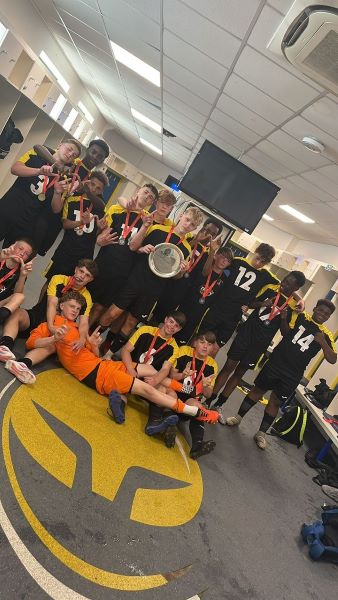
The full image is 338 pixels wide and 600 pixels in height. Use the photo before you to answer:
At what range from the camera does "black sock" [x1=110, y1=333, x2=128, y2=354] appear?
10.7 ft

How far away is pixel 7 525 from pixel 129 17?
4559 millimetres

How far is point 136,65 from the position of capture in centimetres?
530

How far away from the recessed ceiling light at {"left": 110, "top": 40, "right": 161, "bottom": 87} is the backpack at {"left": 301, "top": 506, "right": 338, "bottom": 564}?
5244 millimetres

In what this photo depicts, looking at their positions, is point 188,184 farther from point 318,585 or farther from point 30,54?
point 318,585

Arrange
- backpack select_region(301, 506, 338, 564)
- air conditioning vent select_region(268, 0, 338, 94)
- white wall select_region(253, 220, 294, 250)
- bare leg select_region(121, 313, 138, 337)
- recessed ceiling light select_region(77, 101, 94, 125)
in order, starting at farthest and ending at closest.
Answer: white wall select_region(253, 220, 294, 250)
recessed ceiling light select_region(77, 101, 94, 125)
bare leg select_region(121, 313, 138, 337)
backpack select_region(301, 506, 338, 564)
air conditioning vent select_region(268, 0, 338, 94)

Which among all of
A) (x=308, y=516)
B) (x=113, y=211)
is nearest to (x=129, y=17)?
(x=113, y=211)

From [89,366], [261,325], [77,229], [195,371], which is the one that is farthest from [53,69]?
[195,371]

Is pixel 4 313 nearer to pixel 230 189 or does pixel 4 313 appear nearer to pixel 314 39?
pixel 314 39

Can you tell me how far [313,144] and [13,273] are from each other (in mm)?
3186

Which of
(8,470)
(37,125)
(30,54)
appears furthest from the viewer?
(37,125)

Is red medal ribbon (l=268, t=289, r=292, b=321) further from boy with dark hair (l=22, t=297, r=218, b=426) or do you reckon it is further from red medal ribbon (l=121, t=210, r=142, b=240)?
red medal ribbon (l=121, t=210, r=142, b=240)

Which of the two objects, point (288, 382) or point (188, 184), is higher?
point (188, 184)

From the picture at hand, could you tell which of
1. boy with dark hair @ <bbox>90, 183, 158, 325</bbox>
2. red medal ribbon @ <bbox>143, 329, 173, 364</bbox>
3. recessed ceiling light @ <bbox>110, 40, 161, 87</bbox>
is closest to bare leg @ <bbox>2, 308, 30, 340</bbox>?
boy with dark hair @ <bbox>90, 183, 158, 325</bbox>

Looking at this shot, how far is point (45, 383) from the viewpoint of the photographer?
2.56 m
